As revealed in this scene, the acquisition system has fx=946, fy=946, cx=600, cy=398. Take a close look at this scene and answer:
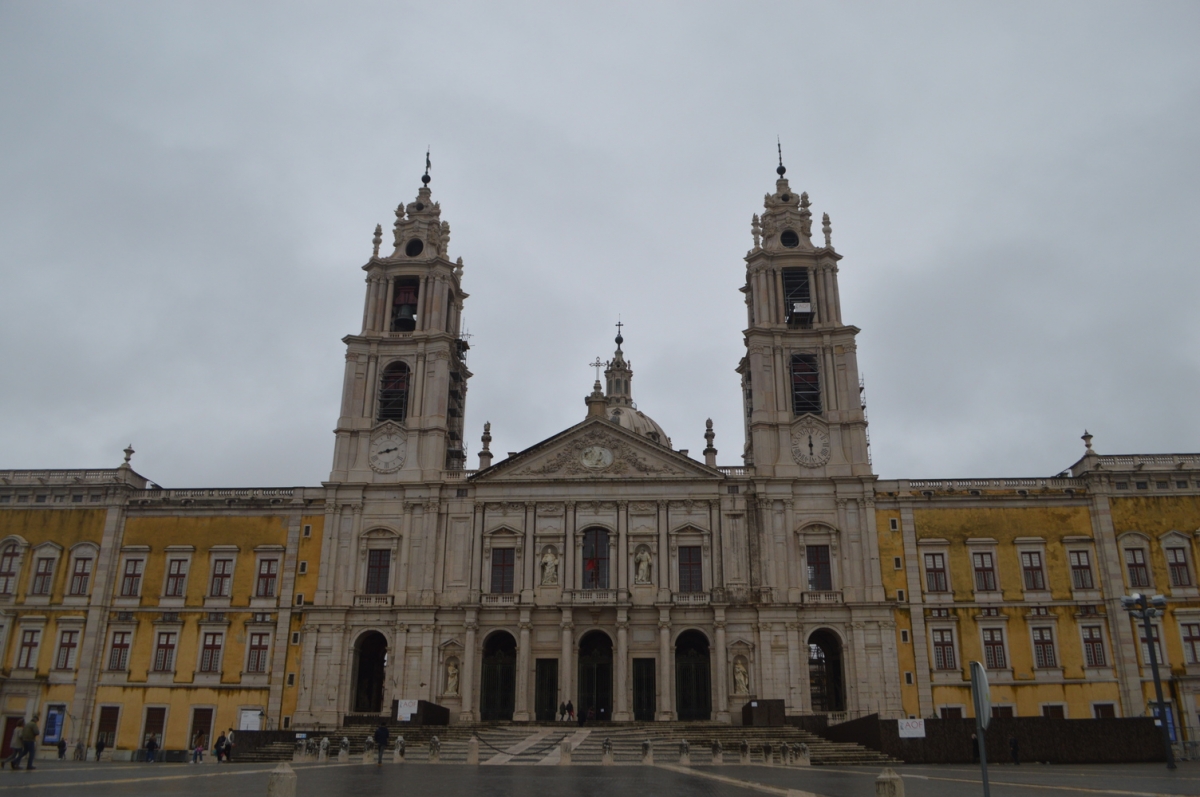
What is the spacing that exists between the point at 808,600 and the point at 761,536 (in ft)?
12.4

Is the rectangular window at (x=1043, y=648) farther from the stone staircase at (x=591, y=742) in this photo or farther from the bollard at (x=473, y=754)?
the bollard at (x=473, y=754)

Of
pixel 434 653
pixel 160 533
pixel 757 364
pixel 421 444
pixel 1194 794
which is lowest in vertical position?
pixel 1194 794

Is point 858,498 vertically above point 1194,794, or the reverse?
point 858,498

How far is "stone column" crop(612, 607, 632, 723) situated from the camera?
4394 centimetres

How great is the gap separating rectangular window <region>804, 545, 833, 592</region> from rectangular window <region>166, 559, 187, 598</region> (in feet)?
103

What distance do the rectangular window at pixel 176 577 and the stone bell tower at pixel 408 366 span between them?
8.60 m

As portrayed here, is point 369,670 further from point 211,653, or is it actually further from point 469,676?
point 211,653

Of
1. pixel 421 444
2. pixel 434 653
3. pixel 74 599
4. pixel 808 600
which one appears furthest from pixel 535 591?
pixel 74 599

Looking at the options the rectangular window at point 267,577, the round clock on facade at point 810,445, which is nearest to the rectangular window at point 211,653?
the rectangular window at point 267,577

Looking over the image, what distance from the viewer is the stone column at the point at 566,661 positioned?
147ft

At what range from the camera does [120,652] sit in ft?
154

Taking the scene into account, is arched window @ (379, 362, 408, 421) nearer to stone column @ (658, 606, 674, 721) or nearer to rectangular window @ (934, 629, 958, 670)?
stone column @ (658, 606, 674, 721)

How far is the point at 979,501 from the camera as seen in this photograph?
1841 inches

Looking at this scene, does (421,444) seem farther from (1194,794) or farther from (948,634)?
(1194,794)
